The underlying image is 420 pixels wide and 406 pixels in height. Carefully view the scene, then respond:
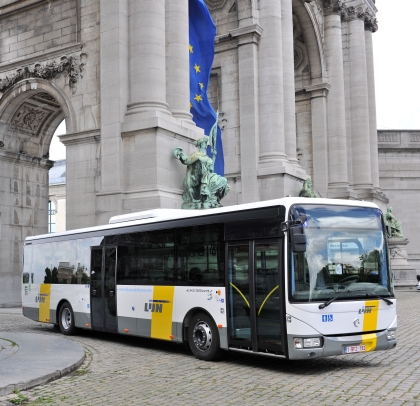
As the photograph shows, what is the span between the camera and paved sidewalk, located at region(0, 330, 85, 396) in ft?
25.7

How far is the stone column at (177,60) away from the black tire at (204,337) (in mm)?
10592

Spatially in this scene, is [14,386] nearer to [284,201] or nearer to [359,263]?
[284,201]

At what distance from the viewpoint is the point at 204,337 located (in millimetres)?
10492

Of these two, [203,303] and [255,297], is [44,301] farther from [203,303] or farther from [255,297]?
[255,297]

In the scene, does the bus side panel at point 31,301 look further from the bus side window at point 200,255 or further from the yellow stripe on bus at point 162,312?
the bus side window at point 200,255

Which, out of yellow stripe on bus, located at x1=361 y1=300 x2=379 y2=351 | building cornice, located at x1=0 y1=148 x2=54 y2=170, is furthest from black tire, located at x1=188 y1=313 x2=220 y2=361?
building cornice, located at x1=0 y1=148 x2=54 y2=170

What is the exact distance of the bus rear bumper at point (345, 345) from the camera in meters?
8.83

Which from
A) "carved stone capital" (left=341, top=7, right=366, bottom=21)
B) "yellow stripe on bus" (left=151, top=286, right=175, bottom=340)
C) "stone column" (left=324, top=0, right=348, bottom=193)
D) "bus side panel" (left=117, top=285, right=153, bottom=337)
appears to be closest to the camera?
"yellow stripe on bus" (left=151, top=286, right=175, bottom=340)

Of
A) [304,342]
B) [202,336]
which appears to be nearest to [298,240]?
[304,342]

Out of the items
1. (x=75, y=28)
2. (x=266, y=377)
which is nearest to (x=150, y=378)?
(x=266, y=377)

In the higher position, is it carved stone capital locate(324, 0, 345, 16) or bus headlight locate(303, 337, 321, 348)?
carved stone capital locate(324, 0, 345, 16)

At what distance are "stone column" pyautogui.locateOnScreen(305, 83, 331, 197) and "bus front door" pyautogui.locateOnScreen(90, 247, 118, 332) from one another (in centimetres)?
2258

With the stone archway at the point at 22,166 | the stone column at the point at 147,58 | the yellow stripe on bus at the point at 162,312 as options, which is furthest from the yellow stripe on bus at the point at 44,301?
the stone archway at the point at 22,166

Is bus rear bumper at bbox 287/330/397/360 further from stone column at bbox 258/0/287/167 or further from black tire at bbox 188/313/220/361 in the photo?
stone column at bbox 258/0/287/167
